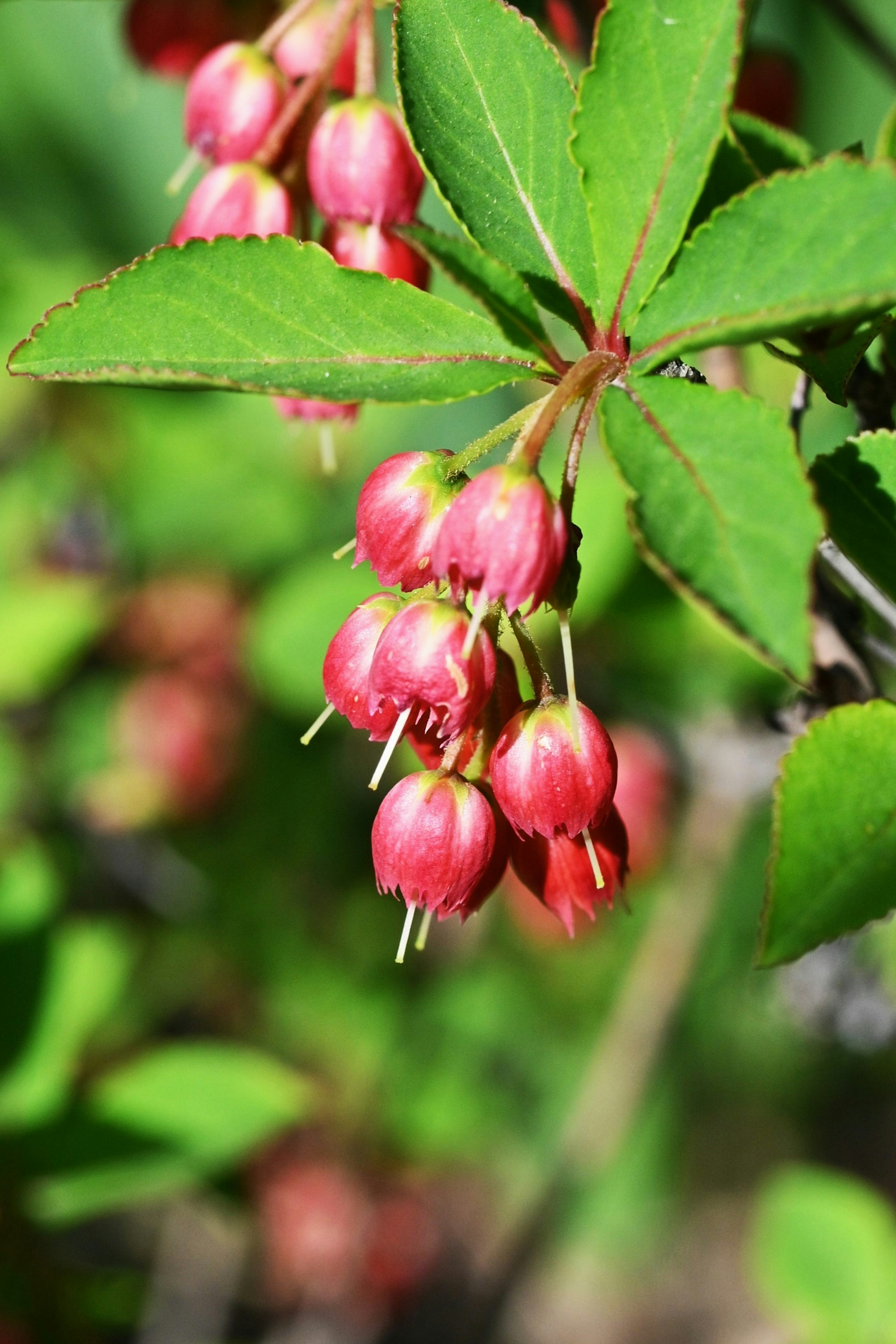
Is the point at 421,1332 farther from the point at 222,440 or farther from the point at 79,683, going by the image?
the point at 222,440

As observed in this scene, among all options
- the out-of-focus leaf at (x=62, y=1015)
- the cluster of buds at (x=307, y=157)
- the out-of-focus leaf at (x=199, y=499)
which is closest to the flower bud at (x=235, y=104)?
the cluster of buds at (x=307, y=157)

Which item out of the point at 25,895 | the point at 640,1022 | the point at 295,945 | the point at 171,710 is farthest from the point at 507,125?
the point at 295,945

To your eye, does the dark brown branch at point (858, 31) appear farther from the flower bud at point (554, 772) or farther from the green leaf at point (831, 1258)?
the green leaf at point (831, 1258)

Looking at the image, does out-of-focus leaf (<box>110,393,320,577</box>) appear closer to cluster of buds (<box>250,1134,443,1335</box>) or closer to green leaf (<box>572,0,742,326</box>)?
cluster of buds (<box>250,1134,443,1335</box>)

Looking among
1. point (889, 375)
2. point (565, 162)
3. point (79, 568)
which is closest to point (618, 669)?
point (79, 568)

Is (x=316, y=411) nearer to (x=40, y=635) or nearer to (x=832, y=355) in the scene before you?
(x=832, y=355)
